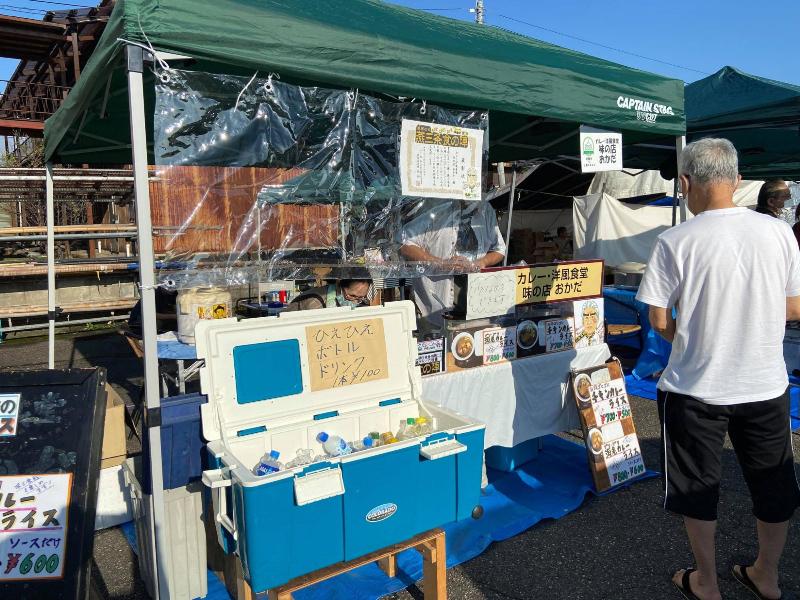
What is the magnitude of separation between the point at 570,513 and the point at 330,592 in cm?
143

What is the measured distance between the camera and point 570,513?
322 cm

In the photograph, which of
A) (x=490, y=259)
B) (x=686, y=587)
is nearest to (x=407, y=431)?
(x=686, y=587)

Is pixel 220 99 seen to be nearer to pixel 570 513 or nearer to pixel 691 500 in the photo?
pixel 691 500

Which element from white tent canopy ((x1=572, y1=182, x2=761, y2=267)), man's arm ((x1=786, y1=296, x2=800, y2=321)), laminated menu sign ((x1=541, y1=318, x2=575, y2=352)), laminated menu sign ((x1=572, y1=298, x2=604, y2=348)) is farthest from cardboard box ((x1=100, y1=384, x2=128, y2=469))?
white tent canopy ((x1=572, y1=182, x2=761, y2=267))

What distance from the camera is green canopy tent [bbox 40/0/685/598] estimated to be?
2.04m

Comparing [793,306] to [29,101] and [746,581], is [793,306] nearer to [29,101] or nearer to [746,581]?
[746,581]

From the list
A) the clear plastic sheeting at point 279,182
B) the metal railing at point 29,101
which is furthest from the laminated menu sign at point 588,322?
the metal railing at point 29,101

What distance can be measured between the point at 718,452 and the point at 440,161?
5.89ft

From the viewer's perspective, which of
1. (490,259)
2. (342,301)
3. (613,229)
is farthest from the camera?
(613,229)

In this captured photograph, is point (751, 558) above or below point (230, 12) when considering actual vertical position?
below

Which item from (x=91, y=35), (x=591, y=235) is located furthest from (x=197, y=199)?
(x=91, y=35)

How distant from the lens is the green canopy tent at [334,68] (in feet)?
6.68

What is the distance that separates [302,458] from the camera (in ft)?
7.22

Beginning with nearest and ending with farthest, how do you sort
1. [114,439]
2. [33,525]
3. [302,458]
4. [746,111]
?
[33,525]
[302,458]
[114,439]
[746,111]
